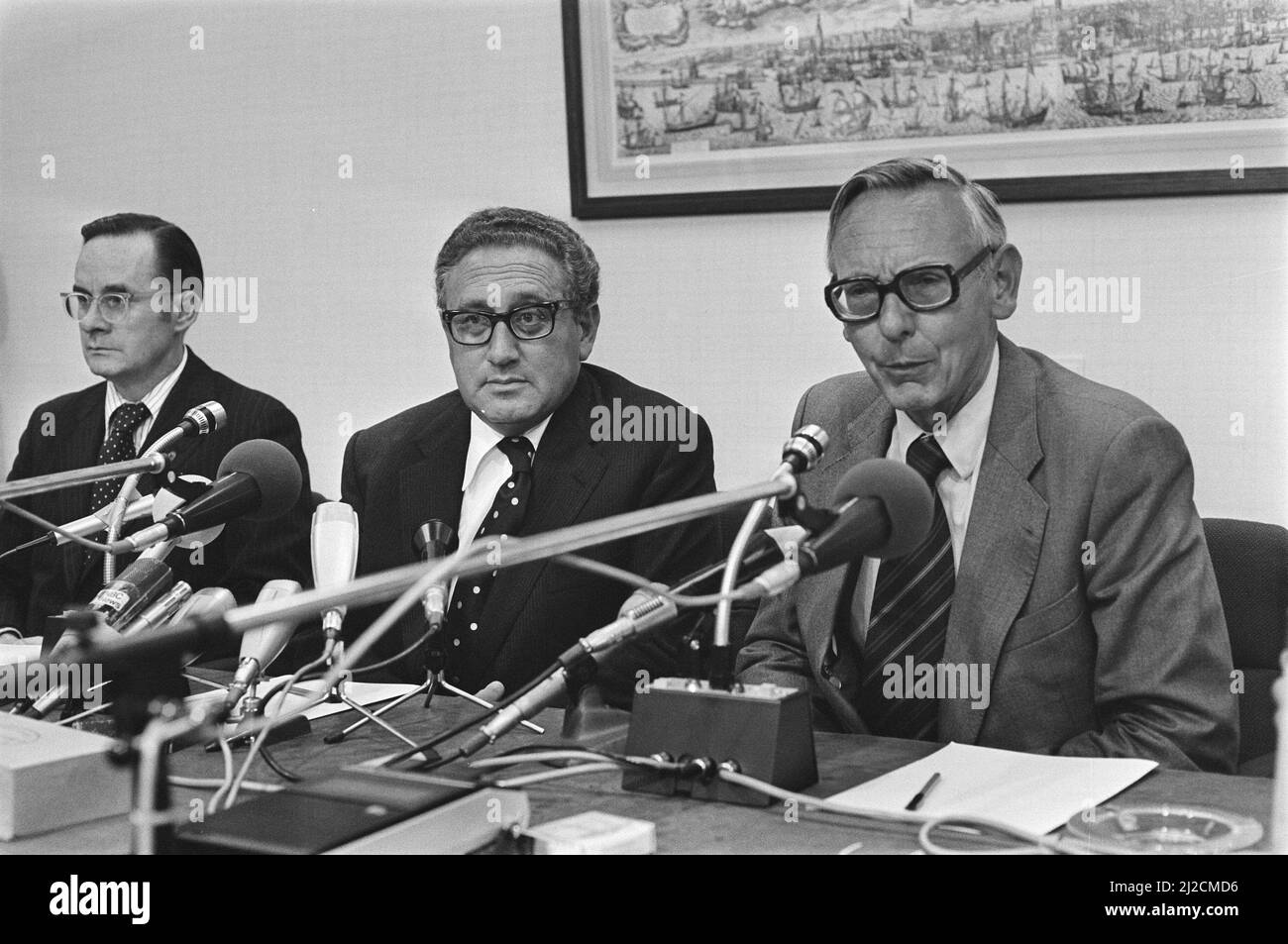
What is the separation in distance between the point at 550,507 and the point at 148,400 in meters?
1.41

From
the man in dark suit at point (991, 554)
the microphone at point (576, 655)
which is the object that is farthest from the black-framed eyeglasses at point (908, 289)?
the microphone at point (576, 655)

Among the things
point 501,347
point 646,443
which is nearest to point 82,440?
point 501,347

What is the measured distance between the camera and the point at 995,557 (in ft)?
6.61

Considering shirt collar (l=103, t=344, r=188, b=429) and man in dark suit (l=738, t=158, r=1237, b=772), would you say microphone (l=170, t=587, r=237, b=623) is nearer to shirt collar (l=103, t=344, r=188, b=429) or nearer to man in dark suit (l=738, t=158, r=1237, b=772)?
man in dark suit (l=738, t=158, r=1237, b=772)

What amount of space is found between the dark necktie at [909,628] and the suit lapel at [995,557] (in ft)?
0.10

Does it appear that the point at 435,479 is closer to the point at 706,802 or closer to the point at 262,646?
the point at 262,646

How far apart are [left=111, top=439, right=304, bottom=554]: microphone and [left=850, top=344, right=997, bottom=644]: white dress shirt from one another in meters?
0.88

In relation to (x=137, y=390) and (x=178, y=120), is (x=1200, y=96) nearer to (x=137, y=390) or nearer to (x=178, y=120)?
(x=137, y=390)

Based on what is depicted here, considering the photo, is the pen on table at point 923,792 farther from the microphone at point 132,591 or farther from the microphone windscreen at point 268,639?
the microphone at point 132,591

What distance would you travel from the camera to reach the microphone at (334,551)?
161 cm

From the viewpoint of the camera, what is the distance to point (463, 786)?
135cm
